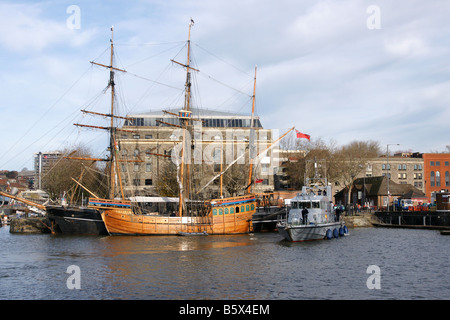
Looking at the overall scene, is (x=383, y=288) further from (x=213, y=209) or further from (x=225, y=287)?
(x=213, y=209)

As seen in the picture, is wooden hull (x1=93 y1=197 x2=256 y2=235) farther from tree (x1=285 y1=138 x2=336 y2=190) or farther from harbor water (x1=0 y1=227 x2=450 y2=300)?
tree (x1=285 y1=138 x2=336 y2=190)

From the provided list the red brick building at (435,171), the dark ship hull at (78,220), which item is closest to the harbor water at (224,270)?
the dark ship hull at (78,220)

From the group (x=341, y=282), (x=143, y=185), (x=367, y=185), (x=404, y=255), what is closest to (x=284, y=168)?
(x=367, y=185)

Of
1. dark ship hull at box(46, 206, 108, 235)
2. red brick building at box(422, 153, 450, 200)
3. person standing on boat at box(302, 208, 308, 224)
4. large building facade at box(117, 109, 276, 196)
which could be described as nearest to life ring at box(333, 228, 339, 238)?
person standing on boat at box(302, 208, 308, 224)

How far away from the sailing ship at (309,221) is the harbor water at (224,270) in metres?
1.23

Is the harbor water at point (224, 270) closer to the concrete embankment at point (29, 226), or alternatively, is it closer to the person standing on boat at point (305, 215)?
the person standing on boat at point (305, 215)

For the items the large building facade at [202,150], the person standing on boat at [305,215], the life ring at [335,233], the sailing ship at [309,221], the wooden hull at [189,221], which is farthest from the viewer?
the large building facade at [202,150]

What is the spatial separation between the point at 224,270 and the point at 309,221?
21.1 m

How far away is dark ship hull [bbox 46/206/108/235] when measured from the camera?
6194cm

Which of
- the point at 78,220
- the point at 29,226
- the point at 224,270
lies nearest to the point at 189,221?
the point at 78,220

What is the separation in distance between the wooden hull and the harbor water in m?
9.71

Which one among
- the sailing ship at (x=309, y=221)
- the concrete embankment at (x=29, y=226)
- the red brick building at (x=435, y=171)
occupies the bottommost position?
the concrete embankment at (x=29, y=226)

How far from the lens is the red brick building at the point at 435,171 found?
118 m

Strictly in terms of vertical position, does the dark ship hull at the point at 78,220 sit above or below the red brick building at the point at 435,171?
below
